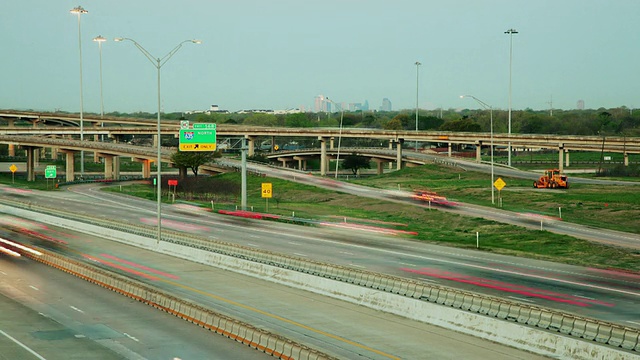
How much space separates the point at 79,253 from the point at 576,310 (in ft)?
105

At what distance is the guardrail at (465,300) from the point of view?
2345 centimetres

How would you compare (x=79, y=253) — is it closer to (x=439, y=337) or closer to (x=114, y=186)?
(x=439, y=337)

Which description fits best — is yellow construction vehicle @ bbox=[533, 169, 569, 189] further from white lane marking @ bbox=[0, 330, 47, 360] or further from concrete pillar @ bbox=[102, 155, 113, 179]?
white lane marking @ bbox=[0, 330, 47, 360]

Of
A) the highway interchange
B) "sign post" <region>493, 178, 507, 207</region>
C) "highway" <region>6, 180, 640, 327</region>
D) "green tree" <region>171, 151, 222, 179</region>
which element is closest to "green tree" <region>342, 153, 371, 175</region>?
"green tree" <region>171, 151, 222, 179</region>

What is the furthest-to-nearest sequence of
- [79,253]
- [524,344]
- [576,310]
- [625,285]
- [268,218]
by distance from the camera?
[268,218], [79,253], [625,285], [576,310], [524,344]

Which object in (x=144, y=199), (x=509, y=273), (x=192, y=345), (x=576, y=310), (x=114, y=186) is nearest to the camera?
(x=192, y=345)

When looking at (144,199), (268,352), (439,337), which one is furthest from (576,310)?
(144,199)

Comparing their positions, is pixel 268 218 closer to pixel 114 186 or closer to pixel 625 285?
pixel 625 285

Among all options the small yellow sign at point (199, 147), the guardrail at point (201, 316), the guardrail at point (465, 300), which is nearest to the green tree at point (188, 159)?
the small yellow sign at point (199, 147)

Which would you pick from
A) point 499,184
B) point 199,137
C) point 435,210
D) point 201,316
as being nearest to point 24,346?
point 201,316

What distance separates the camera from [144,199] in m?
101

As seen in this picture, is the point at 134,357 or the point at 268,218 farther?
the point at 268,218

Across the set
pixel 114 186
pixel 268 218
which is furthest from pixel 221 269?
pixel 114 186

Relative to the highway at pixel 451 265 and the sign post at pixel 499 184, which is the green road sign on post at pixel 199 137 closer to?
the highway at pixel 451 265
